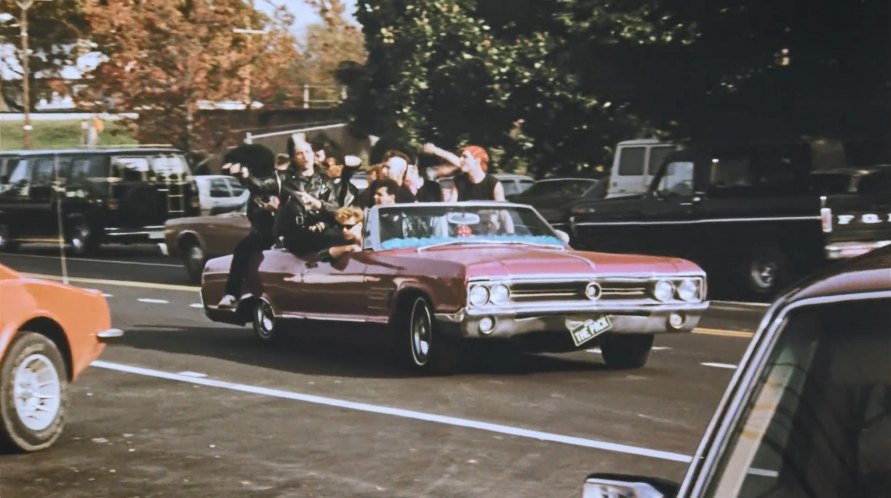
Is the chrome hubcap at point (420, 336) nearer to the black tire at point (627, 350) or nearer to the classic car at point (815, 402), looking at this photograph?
the black tire at point (627, 350)

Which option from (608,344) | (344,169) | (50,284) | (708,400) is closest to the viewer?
(50,284)

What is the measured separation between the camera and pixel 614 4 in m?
23.6

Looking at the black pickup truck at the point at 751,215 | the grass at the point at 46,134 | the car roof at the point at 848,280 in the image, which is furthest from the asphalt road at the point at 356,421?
the grass at the point at 46,134

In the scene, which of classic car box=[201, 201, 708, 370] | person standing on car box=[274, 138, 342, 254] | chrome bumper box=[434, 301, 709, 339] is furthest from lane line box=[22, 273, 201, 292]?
chrome bumper box=[434, 301, 709, 339]

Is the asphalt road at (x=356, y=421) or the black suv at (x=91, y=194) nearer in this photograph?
the asphalt road at (x=356, y=421)

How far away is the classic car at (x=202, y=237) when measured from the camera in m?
22.5

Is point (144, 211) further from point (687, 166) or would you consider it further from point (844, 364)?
point (844, 364)

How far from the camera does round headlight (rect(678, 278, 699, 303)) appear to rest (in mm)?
11328

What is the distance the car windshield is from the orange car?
368 centimetres

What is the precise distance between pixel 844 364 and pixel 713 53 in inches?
814

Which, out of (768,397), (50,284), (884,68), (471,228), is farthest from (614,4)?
(768,397)

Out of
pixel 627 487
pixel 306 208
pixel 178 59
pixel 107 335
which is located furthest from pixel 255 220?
pixel 178 59

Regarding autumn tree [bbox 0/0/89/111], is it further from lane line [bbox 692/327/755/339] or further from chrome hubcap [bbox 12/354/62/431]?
chrome hubcap [bbox 12/354/62/431]

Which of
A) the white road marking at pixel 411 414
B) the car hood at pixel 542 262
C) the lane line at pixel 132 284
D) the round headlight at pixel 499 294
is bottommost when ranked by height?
the lane line at pixel 132 284
